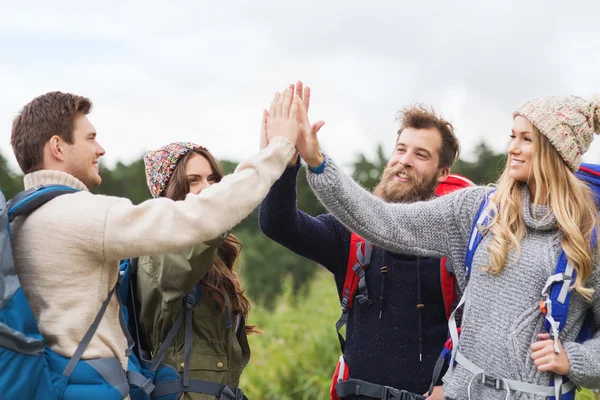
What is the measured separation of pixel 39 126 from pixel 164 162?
0.87 meters

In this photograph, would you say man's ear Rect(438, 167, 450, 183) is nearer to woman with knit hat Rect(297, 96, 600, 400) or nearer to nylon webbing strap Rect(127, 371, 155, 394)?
woman with knit hat Rect(297, 96, 600, 400)

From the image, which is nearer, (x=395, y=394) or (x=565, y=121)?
(x=565, y=121)

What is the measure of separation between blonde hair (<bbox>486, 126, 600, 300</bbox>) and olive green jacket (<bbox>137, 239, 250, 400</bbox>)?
120cm

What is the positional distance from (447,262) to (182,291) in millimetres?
1284

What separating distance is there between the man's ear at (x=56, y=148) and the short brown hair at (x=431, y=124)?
2.03 metres

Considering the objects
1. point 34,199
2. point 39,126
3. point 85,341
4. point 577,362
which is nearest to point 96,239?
point 34,199

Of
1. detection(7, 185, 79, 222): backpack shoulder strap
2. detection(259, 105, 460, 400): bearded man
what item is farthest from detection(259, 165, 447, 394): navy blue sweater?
detection(7, 185, 79, 222): backpack shoulder strap

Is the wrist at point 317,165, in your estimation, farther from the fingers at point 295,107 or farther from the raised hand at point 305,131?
the fingers at point 295,107

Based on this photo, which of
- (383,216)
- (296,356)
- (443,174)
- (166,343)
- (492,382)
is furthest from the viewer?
(296,356)

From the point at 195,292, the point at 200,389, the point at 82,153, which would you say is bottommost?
the point at 200,389

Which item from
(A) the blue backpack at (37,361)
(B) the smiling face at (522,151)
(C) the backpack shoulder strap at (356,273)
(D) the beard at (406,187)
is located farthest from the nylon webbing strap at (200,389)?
(B) the smiling face at (522,151)

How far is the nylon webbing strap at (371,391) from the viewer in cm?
354

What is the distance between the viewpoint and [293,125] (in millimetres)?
3104

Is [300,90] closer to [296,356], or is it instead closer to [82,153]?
[82,153]
